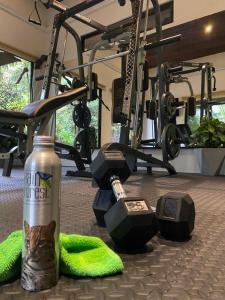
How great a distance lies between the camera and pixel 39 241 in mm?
456

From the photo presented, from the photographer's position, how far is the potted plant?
10.4ft

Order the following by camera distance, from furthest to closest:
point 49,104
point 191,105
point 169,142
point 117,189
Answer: point 191,105, point 169,142, point 49,104, point 117,189

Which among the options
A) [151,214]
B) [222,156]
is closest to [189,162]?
[222,156]

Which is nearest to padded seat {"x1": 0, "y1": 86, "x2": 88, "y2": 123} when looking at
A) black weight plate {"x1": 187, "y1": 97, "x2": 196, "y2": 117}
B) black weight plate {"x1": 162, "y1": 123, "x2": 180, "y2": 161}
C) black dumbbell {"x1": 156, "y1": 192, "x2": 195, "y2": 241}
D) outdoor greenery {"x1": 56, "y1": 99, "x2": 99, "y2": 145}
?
black dumbbell {"x1": 156, "y1": 192, "x2": 195, "y2": 241}

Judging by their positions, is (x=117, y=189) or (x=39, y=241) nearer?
(x=39, y=241)

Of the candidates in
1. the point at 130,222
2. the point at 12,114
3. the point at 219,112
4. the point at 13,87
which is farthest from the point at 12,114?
the point at 219,112

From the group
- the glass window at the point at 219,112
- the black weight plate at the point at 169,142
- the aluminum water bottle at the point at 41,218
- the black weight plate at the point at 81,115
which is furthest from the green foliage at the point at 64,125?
the aluminum water bottle at the point at 41,218

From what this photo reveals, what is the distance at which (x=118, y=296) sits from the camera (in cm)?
47

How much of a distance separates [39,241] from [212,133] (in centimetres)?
308

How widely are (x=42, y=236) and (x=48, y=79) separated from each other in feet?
7.30

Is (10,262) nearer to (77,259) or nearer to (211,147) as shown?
(77,259)

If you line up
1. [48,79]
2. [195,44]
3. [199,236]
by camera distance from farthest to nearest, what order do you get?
[195,44] < [48,79] < [199,236]

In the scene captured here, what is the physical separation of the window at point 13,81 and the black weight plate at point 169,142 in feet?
7.37

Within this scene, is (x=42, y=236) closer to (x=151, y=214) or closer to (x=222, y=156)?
(x=151, y=214)
